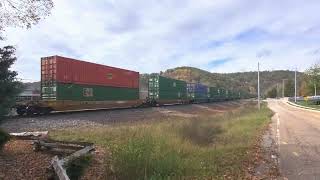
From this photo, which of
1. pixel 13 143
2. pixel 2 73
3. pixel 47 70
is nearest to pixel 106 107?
pixel 47 70

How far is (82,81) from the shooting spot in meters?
35.1

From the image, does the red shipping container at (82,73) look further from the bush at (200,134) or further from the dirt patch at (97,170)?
the dirt patch at (97,170)

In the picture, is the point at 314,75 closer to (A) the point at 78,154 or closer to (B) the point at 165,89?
(B) the point at 165,89

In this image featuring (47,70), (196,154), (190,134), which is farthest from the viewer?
(47,70)

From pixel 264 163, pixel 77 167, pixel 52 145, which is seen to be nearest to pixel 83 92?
pixel 52 145

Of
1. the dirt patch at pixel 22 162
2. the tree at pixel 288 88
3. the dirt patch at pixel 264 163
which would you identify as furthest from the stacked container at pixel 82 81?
the tree at pixel 288 88

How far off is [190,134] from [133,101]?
74.4 feet

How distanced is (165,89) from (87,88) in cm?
1974

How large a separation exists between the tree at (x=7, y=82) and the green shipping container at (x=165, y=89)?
1452 inches

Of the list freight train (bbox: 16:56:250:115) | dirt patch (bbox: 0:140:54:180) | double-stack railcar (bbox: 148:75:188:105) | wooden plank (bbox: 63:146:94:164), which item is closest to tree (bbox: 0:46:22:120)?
dirt patch (bbox: 0:140:54:180)

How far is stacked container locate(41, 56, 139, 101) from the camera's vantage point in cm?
3139

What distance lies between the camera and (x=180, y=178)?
10.4 meters

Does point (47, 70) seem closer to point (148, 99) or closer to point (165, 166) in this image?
point (148, 99)

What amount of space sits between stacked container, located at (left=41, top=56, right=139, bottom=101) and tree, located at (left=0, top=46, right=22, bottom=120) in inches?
710
